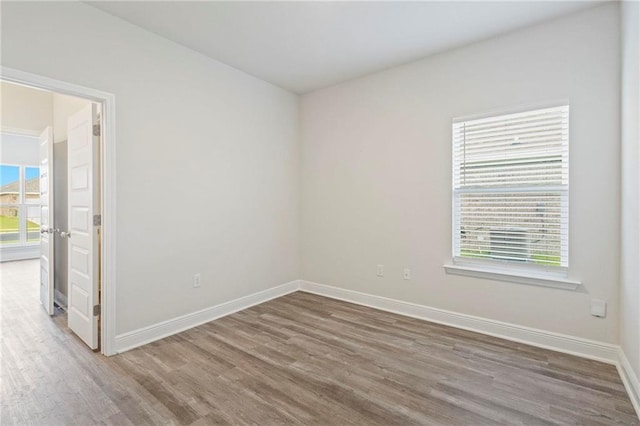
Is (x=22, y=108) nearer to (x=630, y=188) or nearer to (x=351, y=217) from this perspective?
(x=351, y=217)

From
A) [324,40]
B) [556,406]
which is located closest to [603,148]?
[556,406]

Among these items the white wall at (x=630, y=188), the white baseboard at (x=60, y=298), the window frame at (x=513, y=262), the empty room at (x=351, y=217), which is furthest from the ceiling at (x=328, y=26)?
the white baseboard at (x=60, y=298)

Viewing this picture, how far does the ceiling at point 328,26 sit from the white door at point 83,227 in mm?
1078

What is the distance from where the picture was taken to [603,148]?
241 centimetres

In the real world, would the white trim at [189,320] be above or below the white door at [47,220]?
below

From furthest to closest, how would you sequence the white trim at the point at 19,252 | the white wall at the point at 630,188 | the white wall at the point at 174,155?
1. the white trim at the point at 19,252
2. the white wall at the point at 174,155
3. the white wall at the point at 630,188

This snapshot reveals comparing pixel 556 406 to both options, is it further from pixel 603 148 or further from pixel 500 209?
pixel 603 148

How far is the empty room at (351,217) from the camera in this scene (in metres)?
2.04

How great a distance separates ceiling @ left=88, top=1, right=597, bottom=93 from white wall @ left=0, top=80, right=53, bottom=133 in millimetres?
2578

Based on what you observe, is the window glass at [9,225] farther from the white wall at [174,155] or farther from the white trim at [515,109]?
the white trim at [515,109]

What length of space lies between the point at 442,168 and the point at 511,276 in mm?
1223

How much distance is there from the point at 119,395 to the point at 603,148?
3993mm

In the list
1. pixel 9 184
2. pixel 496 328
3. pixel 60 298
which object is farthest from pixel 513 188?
pixel 9 184

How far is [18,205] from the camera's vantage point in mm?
7027
